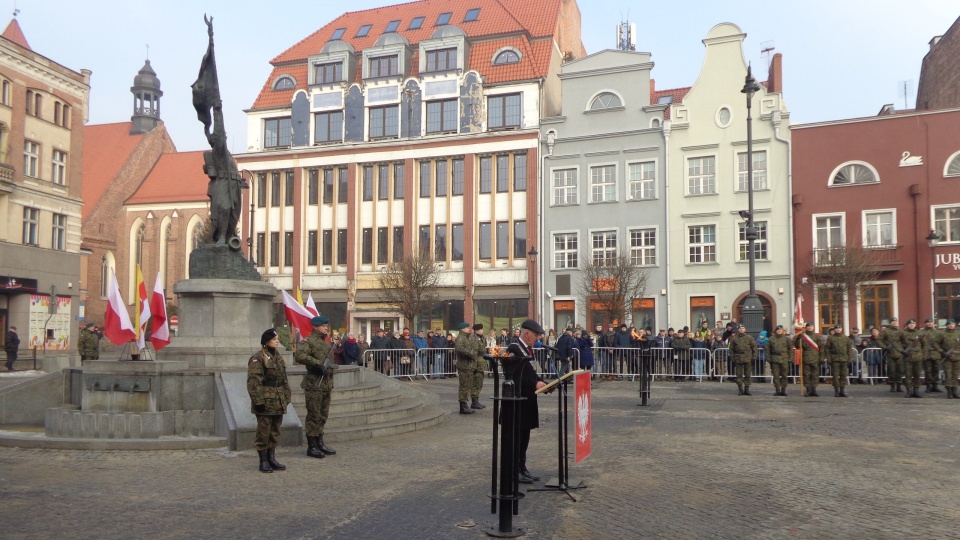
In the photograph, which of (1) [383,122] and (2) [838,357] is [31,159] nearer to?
(1) [383,122]

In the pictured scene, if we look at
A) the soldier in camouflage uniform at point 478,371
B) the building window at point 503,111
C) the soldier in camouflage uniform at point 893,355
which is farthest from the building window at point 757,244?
the soldier in camouflage uniform at point 478,371

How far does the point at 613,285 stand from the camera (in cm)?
3431

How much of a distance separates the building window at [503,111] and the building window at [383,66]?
230 inches

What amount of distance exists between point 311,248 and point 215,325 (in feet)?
103

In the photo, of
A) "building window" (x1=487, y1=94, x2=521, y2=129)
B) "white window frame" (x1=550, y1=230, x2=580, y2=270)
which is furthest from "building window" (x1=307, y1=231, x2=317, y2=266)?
"white window frame" (x1=550, y1=230, x2=580, y2=270)

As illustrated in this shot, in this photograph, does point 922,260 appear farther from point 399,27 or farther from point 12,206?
point 12,206

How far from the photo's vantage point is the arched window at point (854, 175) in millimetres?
34031

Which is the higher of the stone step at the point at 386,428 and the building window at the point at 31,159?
the building window at the point at 31,159

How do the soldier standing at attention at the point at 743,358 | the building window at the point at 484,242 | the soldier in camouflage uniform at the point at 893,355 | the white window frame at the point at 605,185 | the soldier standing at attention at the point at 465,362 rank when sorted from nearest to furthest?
1. the soldier standing at attention at the point at 465,362
2. the soldier standing at attention at the point at 743,358
3. the soldier in camouflage uniform at the point at 893,355
4. the white window frame at the point at 605,185
5. the building window at the point at 484,242

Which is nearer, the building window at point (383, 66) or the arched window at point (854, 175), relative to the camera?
the arched window at point (854, 175)

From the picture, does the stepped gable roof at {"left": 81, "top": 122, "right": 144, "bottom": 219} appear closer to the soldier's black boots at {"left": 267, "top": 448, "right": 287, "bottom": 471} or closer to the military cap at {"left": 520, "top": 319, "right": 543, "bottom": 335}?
the soldier's black boots at {"left": 267, "top": 448, "right": 287, "bottom": 471}

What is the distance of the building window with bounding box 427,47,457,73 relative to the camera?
43156 mm

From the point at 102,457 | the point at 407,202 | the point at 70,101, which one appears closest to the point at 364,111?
the point at 407,202

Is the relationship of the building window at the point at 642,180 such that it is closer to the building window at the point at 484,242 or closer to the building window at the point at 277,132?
the building window at the point at 484,242
